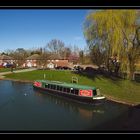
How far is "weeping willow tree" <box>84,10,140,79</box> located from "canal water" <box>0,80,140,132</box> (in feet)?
16.0

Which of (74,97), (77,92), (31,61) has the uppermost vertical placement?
(31,61)

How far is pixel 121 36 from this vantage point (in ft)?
60.3

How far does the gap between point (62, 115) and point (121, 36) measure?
8779mm

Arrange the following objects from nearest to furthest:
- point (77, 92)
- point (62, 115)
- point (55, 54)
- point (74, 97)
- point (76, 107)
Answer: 1. point (62, 115)
2. point (76, 107)
3. point (77, 92)
4. point (74, 97)
5. point (55, 54)

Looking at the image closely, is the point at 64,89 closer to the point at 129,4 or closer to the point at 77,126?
the point at 77,126

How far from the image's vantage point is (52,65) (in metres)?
41.6

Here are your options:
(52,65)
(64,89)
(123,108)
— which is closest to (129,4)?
(123,108)

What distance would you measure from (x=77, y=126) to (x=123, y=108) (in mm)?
4012

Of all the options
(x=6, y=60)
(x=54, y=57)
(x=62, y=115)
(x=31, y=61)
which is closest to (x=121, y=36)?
(x=62, y=115)

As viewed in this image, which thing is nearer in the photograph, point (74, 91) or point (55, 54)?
point (74, 91)

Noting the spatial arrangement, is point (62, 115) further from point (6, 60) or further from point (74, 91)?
point (6, 60)

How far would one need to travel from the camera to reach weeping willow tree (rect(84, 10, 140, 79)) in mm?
18344

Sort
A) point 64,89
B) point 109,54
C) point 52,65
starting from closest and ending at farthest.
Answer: point 64,89
point 109,54
point 52,65

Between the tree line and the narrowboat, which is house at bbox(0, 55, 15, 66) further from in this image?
the narrowboat
